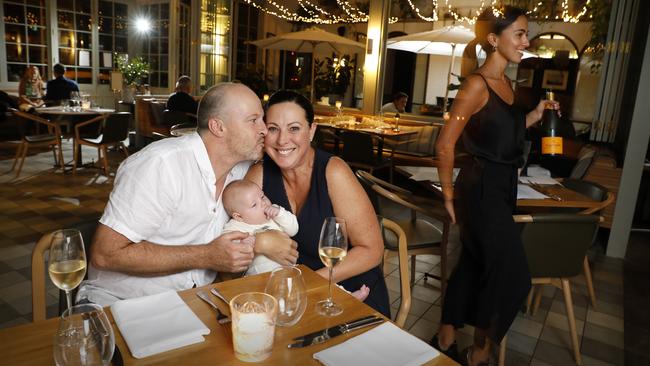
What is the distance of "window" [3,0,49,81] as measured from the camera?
32.3 ft

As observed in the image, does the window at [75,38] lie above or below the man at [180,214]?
above

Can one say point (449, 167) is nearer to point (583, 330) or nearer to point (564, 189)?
point (564, 189)

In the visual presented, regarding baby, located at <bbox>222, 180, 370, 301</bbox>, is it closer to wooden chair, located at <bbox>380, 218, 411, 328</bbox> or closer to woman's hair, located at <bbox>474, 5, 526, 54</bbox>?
wooden chair, located at <bbox>380, 218, 411, 328</bbox>

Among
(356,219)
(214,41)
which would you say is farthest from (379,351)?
(214,41)

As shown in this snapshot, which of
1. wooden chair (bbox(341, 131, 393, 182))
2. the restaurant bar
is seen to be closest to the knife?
the restaurant bar

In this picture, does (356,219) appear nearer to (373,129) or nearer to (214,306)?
(214,306)

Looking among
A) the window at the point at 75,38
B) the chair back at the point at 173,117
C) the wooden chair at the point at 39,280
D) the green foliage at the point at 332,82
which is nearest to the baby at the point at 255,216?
the wooden chair at the point at 39,280

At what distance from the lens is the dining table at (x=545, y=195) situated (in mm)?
2709

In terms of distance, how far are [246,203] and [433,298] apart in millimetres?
1970

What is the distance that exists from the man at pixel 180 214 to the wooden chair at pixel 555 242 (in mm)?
1300

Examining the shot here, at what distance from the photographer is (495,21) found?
7.54 ft

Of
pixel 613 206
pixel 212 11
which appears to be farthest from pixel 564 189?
pixel 212 11

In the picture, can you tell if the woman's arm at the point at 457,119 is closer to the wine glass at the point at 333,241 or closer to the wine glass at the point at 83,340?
the wine glass at the point at 333,241

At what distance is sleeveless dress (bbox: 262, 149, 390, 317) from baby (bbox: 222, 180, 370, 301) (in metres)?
0.06
